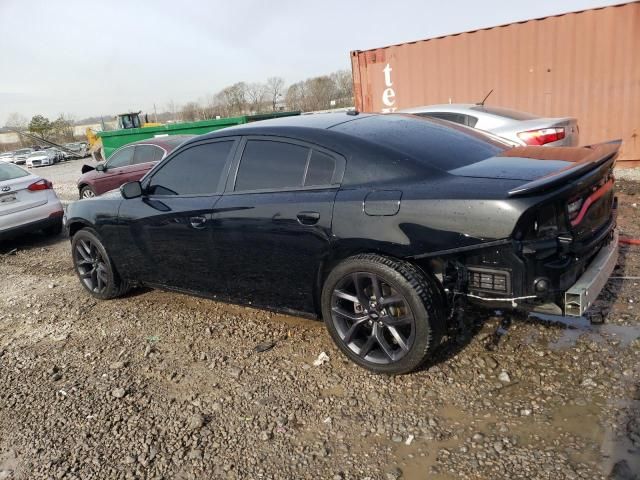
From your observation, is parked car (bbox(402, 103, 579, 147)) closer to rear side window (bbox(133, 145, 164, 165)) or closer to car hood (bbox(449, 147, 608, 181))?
car hood (bbox(449, 147, 608, 181))

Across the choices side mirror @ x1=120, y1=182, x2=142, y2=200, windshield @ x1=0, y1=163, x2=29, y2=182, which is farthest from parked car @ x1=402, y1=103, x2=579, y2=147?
windshield @ x1=0, y1=163, x2=29, y2=182

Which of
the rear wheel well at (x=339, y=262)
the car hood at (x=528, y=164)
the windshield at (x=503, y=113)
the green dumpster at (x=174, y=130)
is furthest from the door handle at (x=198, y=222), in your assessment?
the green dumpster at (x=174, y=130)

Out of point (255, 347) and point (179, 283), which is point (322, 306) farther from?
point (179, 283)

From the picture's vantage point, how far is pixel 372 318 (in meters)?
3.08

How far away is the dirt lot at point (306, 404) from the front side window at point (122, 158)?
5918mm

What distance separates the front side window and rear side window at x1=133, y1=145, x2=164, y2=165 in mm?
173

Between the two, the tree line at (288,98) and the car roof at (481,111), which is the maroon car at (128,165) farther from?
the tree line at (288,98)

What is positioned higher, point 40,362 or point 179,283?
point 179,283

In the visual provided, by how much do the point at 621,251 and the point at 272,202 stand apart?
11.5 feet

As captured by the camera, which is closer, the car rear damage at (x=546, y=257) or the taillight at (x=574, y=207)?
the car rear damage at (x=546, y=257)

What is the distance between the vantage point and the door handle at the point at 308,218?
3160 millimetres

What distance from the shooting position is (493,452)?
241cm

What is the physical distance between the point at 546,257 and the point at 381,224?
877mm

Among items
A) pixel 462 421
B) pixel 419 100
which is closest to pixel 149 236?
pixel 462 421
